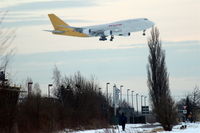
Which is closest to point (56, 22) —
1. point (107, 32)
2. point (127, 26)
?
point (127, 26)

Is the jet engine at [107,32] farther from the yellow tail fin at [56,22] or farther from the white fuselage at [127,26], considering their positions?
the yellow tail fin at [56,22]

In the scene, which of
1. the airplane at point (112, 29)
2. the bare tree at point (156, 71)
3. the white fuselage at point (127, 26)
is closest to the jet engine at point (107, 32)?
the airplane at point (112, 29)

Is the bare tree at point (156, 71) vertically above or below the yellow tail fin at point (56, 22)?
below

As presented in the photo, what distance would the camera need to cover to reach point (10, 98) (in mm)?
22438

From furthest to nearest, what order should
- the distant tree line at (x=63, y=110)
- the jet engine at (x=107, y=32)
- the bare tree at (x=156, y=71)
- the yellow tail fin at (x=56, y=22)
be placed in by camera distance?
the yellow tail fin at (x=56, y=22), the jet engine at (x=107, y=32), the bare tree at (x=156, y=71), the distant tree line at (x=63, y=110)

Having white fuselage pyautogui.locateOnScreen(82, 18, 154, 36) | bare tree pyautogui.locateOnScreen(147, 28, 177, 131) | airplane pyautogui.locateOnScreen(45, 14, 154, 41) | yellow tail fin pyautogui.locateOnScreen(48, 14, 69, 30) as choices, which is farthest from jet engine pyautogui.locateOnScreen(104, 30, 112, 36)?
bare tree pyautogui.locateOnScreen(147, 28, 177, 131)

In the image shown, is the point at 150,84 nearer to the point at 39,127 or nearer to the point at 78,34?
the point at 39,127

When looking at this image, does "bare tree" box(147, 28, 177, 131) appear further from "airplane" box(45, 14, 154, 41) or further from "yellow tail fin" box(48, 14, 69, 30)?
"yellow tail fin" box(48, 14, 69, 30)

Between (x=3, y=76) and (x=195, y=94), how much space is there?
11059 cm

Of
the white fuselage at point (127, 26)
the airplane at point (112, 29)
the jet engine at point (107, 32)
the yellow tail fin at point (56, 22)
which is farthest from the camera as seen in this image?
the yellow tail fin at point (56, 22)

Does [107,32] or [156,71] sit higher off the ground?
[107,32]

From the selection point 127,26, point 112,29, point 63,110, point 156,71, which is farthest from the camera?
point 127,26

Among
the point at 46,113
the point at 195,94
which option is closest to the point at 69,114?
the point at 46,113

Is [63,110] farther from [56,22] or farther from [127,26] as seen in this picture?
[56,22]
